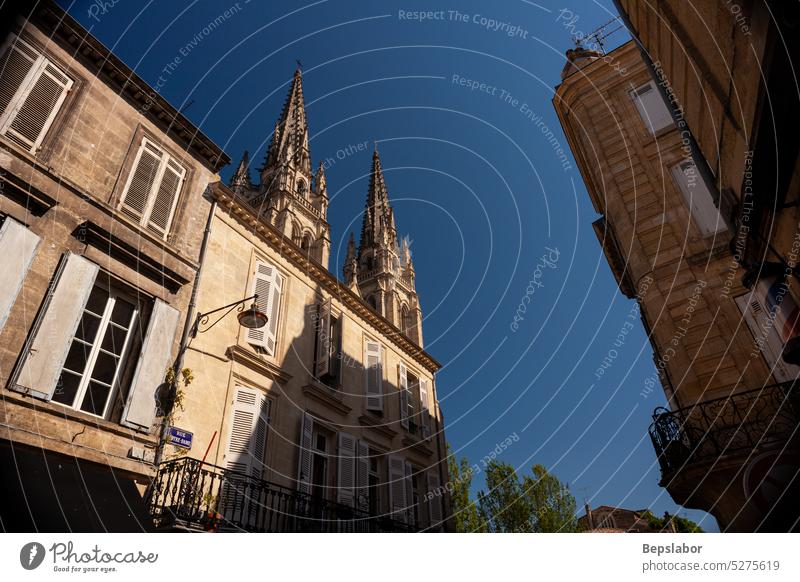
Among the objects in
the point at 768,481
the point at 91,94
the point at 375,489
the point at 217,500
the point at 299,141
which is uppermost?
the point at 299,141

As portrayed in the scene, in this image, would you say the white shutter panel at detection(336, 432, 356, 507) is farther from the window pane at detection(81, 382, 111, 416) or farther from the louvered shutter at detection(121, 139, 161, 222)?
the louvered shutter at detection(121, 139, 161, 222)

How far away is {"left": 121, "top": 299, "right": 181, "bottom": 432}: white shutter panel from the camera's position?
719cm

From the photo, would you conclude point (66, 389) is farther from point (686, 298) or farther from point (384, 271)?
point (384, 271)

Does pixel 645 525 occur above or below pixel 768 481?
above

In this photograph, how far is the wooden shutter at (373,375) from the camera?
14.0 m

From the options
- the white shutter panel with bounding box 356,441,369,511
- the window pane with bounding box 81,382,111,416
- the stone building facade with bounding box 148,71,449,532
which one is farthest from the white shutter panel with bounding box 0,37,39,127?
the white shutter panel with bounding box 356,441,369,511

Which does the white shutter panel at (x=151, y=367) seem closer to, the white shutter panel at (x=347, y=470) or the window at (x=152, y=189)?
the window at (x=152, y=189)

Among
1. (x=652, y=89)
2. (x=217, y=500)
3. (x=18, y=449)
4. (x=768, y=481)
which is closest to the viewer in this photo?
(x=768, y=481)

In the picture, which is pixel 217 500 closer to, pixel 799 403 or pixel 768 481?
pixel 768 481

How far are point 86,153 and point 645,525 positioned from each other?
3695 centimetres

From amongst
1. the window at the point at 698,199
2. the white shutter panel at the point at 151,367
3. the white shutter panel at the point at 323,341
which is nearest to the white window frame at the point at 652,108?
the window at the point at 698,199

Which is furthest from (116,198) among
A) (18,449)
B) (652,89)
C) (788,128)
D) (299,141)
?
(299,141)

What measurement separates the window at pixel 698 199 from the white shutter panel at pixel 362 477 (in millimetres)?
9680

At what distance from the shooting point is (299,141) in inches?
1577
